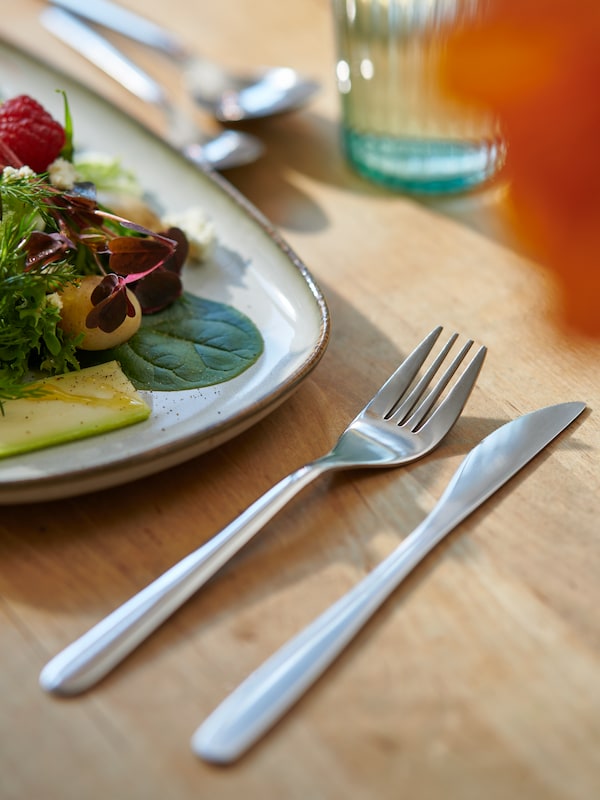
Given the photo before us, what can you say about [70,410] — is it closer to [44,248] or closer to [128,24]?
[44,248]

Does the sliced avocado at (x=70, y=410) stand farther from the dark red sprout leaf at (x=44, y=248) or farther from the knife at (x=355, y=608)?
the knife at (x=355, y=608)

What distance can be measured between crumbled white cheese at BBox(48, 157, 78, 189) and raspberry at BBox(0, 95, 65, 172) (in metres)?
0.01

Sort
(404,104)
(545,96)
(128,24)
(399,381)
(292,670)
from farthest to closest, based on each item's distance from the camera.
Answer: (128,24) → (404,104) → (399,381) → (292,670) → (545,96)

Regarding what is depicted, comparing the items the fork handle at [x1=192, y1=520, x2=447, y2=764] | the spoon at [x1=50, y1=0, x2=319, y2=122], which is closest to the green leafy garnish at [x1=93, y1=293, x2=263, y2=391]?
the fork handle at [x1=192, y1=520, x2=447, y2=764]

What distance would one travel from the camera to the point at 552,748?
472mm

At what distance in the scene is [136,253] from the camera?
75cm

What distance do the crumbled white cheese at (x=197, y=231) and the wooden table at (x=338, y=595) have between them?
150 mm

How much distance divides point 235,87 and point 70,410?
0.77 m

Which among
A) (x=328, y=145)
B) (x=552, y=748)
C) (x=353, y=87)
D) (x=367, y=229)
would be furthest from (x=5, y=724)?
(x=328, y=145)

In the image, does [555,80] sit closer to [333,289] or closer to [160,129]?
[333,289]

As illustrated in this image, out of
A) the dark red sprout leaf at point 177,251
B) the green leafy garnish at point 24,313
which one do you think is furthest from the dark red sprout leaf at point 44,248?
the dark red sprout leaf at point 177,251

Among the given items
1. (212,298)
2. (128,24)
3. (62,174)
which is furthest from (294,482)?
(128,24)

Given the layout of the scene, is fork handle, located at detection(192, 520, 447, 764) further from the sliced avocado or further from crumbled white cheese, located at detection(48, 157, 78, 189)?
crumbled white cheese, located at detection(48, 157, 78, 189)

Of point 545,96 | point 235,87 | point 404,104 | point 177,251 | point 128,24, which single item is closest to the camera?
point 545,96
